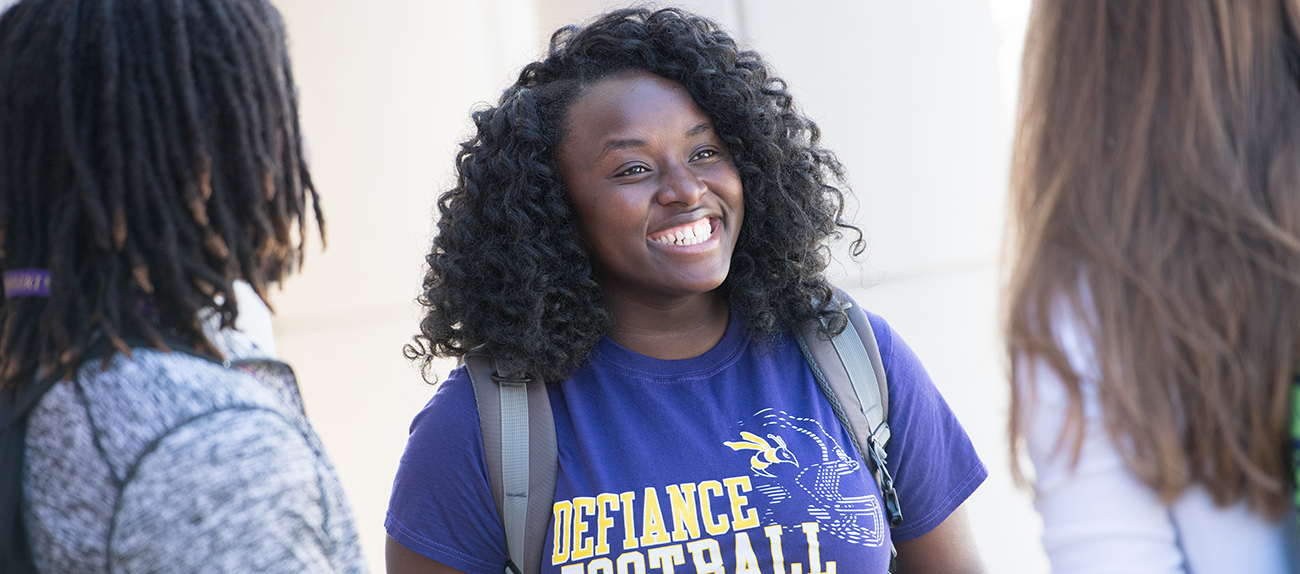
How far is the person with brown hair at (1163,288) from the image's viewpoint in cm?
116

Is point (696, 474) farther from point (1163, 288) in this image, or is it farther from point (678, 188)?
point (1163, 288)

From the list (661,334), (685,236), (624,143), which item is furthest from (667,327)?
(624,143)

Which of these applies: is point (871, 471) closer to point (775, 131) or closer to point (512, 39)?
point (775, 131)

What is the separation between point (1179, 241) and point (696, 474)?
107cm

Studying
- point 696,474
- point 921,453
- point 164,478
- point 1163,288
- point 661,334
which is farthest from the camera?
point 661,334

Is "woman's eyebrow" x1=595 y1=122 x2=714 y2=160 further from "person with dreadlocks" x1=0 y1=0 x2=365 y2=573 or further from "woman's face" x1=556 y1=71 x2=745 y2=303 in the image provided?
"person with dreadlocks" x1=0 y1=0 x2=365 y2=573

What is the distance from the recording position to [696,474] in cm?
202

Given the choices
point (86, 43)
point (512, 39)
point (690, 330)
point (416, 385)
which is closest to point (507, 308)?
point (690, 330)

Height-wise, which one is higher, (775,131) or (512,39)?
(512,39)

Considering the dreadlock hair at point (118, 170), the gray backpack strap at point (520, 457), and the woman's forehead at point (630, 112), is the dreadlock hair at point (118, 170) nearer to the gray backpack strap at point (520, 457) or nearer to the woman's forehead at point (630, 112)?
the gray backpack strap at point (520, 457)

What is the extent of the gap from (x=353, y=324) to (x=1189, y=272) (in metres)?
3.50

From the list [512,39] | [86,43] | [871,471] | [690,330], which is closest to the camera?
[86,43]

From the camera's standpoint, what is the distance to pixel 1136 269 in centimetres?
120

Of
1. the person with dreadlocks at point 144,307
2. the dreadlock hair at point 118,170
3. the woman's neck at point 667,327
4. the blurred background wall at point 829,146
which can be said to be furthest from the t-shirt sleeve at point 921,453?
the blurred background wall at point 829,146
